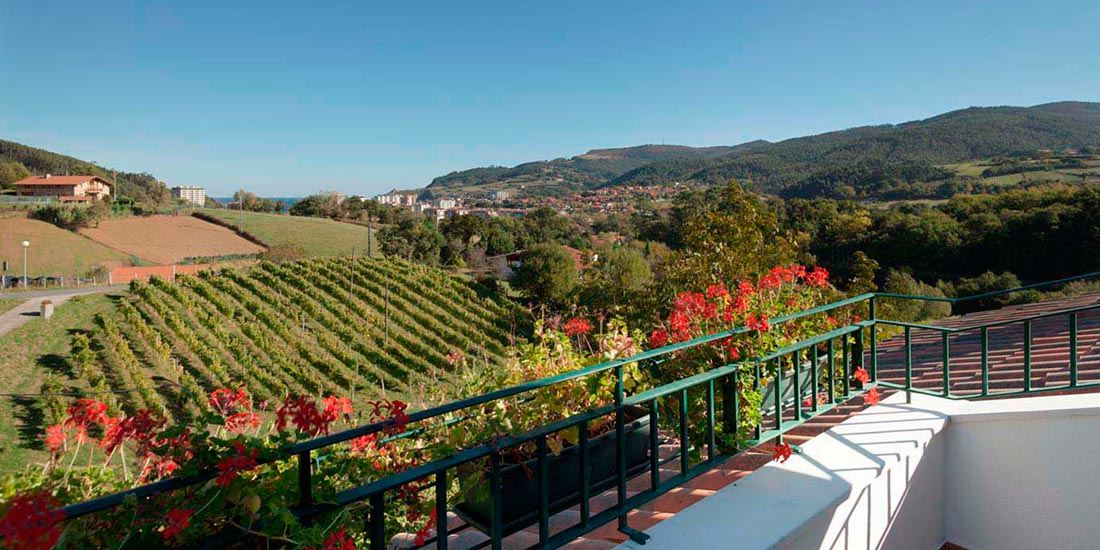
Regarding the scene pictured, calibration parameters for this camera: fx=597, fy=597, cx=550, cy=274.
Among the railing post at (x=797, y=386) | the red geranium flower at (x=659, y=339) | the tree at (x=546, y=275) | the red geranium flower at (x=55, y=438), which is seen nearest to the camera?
the red geranium flower at (x=55, y=438)

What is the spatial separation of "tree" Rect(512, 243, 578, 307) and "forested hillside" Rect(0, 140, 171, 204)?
1281 inches

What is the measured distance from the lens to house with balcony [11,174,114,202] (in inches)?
1625

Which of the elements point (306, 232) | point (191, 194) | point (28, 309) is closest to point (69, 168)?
point (191, 194)

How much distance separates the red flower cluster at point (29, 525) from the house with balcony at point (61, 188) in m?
50.4

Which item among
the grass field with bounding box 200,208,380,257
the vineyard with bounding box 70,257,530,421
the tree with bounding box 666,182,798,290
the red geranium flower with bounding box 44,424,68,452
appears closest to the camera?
the red geranium flower with bounding box 44,424,68,452

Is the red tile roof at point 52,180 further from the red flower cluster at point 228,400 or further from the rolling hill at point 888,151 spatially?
the red flower cluster at point 228,400

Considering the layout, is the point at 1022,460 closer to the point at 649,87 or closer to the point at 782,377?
the point at 782,377

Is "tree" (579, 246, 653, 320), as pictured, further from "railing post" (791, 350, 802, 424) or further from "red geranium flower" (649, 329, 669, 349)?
"railing post" (791, 350, 802, 424)

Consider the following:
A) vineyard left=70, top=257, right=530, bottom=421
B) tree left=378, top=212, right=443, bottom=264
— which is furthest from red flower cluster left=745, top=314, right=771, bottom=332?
tree left=378, top=212, right=443, bottom=264

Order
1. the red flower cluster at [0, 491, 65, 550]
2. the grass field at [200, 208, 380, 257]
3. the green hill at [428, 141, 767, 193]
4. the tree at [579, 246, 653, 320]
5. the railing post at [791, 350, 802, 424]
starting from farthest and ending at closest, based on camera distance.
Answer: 1. the green hill at [428, 141, 767, 193]
2. the grass field at [200, 208, 380, 257]
3. the tree at [579, 246, 653, 320]
4. the railing post at [791, 350, 802, 424]
5. the red flower cluster at [0, 491, 65, 550]

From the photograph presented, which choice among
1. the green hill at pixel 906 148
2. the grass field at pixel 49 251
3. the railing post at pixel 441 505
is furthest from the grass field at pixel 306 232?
the railing post at pixel 441 505

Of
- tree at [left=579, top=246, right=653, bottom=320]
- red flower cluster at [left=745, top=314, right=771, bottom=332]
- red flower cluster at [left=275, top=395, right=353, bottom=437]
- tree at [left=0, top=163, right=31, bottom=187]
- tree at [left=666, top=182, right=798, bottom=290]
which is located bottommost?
tree at [left=579, top=246, right=653, bottom=320]

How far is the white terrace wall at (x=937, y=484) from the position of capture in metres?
1.76

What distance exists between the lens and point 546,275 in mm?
31516
